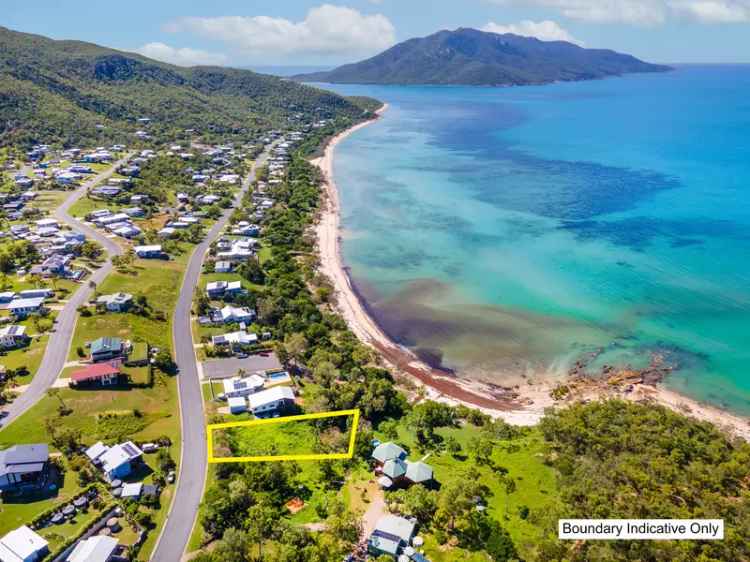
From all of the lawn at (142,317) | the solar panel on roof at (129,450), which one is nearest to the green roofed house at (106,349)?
the lawn at (142,317)

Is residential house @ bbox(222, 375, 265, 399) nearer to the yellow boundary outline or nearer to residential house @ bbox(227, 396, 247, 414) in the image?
residential house @ bbox(227, 396, 247, 414)

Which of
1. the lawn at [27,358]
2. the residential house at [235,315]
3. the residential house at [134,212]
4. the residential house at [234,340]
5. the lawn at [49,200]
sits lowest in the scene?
the lawn at [27,358]

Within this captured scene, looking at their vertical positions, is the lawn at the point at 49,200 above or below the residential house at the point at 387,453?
above

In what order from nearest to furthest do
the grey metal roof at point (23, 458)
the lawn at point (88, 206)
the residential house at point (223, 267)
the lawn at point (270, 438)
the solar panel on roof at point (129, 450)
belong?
the grey metal roof at point (23, 458), the solar panel on roof at point (129, 450), the lawn at point (270, 438), the residential house at point (223, 267), the lawn at point (88, 206)

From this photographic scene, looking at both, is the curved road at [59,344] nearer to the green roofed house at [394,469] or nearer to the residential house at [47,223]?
the residential house at [47,223]

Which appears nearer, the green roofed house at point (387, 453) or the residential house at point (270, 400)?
the green roofed house at point (387, 453)

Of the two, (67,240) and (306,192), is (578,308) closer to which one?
(306,192)

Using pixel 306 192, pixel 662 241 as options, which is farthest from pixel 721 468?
pixel 306 192
